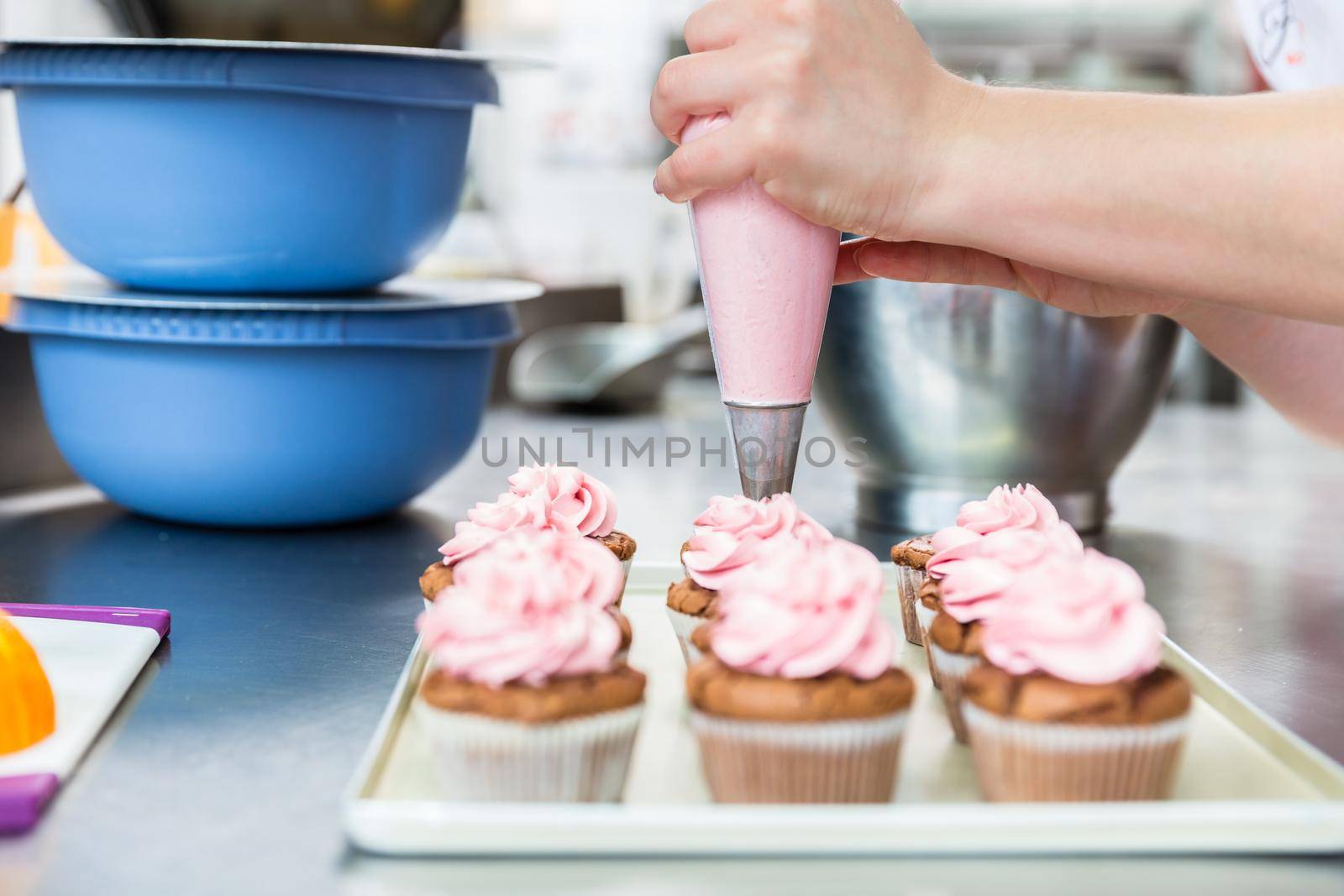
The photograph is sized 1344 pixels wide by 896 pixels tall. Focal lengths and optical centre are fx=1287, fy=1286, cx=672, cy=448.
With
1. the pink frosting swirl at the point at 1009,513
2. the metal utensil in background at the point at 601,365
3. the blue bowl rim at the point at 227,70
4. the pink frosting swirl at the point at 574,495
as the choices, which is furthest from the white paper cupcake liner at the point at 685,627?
the metal utensil in background at the point at 601,365

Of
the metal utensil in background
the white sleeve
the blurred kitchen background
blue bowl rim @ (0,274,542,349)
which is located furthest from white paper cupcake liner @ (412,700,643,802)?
the metal utensil in background

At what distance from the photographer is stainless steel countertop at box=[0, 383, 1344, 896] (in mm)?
554

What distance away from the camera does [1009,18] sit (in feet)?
14.7

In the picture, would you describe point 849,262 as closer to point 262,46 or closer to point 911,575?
point 911,575

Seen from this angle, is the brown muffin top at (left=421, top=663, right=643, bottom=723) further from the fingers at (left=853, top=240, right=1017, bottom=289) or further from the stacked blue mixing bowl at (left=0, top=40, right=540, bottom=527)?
the stacked blue mixing bowl at (left=0, top=40, right=540, bottom=527)

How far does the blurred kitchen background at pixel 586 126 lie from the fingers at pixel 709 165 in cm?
Answer: 51

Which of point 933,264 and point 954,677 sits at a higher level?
point 933,264

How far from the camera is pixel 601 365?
2328mm

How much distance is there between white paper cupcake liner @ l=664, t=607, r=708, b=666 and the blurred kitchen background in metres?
0.61

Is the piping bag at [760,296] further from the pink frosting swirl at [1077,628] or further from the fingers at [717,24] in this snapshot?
the pink frosting swirl at [1077,628]

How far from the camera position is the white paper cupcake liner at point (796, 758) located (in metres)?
0.65

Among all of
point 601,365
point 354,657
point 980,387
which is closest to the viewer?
point 354,657

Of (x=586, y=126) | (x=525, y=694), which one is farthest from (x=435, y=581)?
(x=586, y=126)

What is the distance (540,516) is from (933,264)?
372 millimetres
